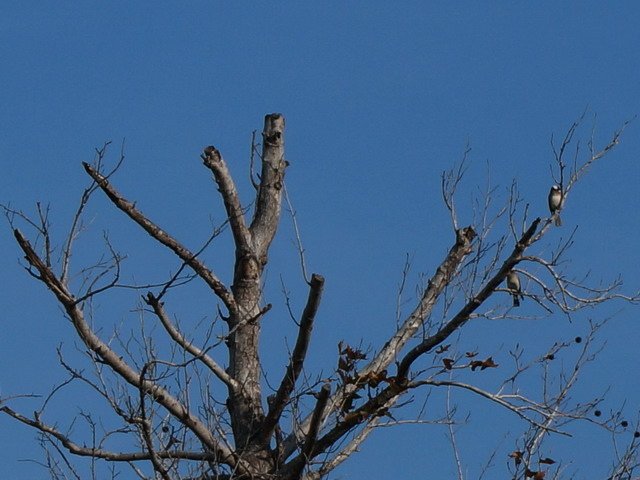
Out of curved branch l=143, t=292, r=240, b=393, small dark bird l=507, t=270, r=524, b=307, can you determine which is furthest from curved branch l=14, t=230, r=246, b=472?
small dark bird l=507, t=270, r=524, b=307

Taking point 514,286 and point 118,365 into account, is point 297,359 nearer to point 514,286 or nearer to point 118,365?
point 118,365

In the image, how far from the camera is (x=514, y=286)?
29.0ft

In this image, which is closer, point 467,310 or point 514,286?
point 467,310

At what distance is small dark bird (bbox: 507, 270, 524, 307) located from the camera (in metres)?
7.91

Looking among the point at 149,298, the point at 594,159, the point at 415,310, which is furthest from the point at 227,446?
the point at 594,159

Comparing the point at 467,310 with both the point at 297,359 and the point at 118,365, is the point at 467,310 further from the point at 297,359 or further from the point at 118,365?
the point at 118,365

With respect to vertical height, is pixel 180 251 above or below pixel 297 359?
above

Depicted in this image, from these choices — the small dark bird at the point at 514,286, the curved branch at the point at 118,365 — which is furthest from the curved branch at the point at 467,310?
the curved branch at the point at 118,365

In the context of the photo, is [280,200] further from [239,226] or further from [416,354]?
[416,354]

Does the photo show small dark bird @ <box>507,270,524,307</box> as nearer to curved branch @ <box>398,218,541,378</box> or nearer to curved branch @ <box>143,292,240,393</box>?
curved branch @ <box>398,218,541,378</box>

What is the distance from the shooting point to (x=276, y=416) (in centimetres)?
784

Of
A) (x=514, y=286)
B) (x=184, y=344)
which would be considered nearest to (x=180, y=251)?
(x=184, y=344)

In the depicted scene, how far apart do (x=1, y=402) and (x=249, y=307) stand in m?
1.95

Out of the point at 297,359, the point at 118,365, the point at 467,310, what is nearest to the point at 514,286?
the point at 467,310
